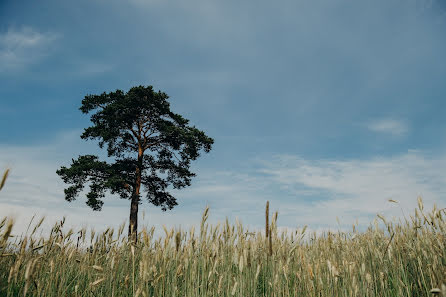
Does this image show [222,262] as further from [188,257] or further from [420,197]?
[420,197]

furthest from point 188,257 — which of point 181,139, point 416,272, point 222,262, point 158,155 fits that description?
point 158,155

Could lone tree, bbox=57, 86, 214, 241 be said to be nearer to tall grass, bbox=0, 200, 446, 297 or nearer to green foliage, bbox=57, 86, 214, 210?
green foliage, bbox=57, 86, 214, 210

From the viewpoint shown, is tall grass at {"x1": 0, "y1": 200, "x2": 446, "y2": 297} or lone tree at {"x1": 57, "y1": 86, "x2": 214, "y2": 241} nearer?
tall grass at {"x1": 0, "y1": 200, "x2": 446, "y2": 297}

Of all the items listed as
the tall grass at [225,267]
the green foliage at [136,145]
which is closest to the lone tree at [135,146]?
the green foliage at [136,145]

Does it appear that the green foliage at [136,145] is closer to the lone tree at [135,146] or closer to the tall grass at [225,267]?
the lone tree at [135,146]

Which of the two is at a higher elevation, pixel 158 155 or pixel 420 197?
pixel 158 155

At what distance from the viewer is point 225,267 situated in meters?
3.49

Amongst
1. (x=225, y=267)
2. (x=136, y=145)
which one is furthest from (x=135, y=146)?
(x=225, y=267)

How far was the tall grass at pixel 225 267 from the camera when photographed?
9.64 ft

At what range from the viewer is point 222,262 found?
354cm

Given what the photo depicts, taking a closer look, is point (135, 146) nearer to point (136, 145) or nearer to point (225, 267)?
point (136, 145)

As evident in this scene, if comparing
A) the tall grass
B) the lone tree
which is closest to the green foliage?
the lone tree

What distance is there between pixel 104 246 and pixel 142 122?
1898 cm

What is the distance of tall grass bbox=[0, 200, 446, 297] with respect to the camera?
2939 mm
